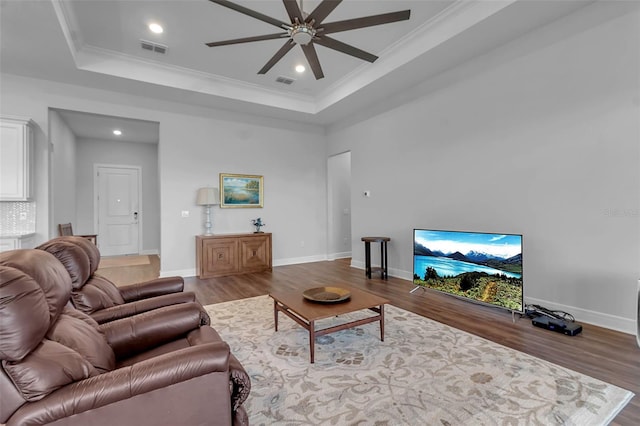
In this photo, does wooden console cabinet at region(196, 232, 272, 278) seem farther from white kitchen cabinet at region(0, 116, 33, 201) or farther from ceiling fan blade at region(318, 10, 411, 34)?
ceiling fan blade at region(318, 10, 411, 34)

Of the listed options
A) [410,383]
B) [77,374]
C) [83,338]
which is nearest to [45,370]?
[77,374]

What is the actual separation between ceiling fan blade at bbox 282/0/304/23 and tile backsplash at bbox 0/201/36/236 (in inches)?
187

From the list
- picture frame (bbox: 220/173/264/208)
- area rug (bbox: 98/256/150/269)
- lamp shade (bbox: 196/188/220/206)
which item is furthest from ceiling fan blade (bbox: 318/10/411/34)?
area rug (bbox: 98/256/150/269)

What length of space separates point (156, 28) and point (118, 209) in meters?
6.03

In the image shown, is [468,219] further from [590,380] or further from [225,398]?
[225,398]

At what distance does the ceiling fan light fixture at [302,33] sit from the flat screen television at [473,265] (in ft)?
9.42

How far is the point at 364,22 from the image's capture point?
8.59ft

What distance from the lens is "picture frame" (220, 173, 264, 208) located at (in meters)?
6.13

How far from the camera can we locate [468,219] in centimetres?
428

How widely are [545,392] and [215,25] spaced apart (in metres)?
4.87

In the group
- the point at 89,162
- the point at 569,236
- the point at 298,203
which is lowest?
the point at 569,236

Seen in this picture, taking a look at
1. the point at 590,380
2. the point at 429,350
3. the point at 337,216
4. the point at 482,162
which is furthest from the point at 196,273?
the point at 590,380

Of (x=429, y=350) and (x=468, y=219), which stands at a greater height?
(x=468, y=219)

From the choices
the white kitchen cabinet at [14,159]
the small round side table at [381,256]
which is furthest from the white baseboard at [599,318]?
the white kitchen cabinet at [14,159]
